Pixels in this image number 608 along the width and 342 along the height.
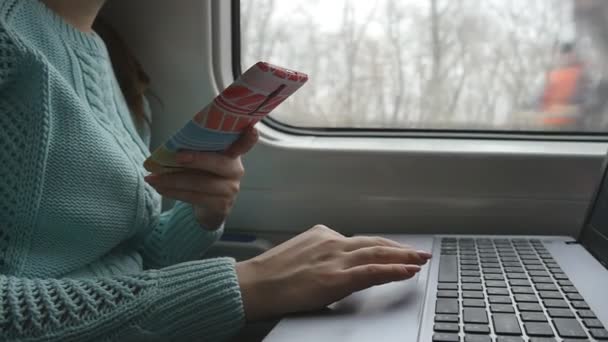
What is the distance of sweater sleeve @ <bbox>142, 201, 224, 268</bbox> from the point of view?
0.94 metres

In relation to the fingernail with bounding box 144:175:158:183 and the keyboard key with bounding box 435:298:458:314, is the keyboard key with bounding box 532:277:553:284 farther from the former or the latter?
the fingernail with bounding box 144:175:158:183

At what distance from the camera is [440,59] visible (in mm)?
1182

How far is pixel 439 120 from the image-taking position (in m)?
1.21

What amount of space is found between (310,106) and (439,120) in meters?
0.27

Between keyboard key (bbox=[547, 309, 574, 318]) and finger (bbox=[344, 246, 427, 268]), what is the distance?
0.15 meters

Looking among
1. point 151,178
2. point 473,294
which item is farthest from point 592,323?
point 151,178

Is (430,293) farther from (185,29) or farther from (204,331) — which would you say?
(185,29)

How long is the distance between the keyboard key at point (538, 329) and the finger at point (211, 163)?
395 millimetres

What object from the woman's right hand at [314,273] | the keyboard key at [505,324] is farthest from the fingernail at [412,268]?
the keyboard key at [505,324]

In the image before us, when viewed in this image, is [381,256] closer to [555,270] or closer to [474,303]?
[474,303]

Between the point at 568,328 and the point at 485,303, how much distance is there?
0.30ft

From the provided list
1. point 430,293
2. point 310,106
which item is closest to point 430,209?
point 310,106

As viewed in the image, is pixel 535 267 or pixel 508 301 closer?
pixel 508 301

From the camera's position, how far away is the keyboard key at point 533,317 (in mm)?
553
